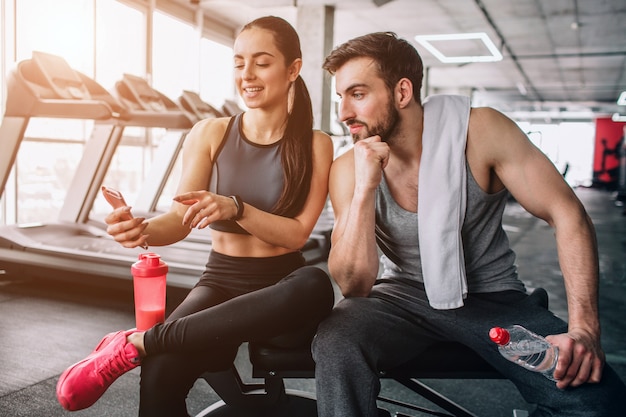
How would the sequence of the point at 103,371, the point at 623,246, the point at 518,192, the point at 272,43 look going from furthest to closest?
the point at 623,246 → the point at 272,43 → the point at 518,192 → the point at 103,371

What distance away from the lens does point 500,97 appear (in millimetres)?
16766

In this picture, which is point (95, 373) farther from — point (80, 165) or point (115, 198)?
point (80, 165)

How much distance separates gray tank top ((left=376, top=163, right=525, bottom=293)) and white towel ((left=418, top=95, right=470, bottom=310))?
0.05m

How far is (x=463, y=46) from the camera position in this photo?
9453 mm

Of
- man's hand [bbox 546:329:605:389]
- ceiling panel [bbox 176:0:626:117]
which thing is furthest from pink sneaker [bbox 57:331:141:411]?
ceiling panel [bbox 176:0:626:117]

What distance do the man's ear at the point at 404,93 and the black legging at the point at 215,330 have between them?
1.81 ft

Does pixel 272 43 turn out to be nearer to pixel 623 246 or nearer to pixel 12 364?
pixel 12 364

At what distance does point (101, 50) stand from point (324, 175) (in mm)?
5764

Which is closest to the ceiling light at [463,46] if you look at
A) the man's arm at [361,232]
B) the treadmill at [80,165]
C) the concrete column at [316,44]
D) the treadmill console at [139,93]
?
the concrete column at [316,44]

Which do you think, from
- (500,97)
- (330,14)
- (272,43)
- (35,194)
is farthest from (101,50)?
(500,97)

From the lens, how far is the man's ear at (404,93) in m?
1.54

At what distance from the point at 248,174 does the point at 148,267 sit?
1.43 ft

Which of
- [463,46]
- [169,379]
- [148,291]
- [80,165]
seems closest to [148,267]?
[148,291]

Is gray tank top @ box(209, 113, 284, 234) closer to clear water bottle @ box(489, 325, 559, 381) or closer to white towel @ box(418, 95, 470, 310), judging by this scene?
white towel @ box(418, 95, 470, 310)
